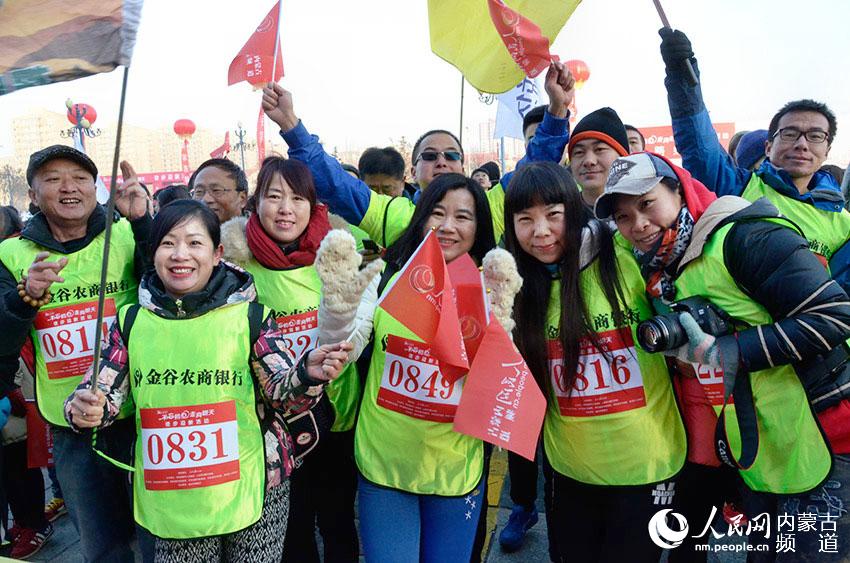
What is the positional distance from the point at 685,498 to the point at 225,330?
2.16m

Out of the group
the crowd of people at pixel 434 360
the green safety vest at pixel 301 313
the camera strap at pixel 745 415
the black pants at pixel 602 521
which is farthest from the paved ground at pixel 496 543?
the camera strap at pixel 745 415

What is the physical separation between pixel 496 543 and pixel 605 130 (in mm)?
2588

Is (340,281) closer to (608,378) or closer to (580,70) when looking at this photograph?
(608,378)

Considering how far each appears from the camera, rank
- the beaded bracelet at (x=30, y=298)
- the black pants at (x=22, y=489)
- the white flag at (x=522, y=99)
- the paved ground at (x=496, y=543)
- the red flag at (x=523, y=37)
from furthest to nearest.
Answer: the white flag at (x=522, y=99), the black pants at (x=22, y=489), the paved ground at (x=496, y=543), the red flag at (x=523, y=37), the beaded bracelet at (x=30, y=298)

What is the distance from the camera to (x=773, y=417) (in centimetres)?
190

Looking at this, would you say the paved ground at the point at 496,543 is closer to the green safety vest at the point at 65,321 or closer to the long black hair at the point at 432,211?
the green safety vest at the point at 65,321

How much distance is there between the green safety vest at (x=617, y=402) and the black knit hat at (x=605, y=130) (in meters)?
1.18

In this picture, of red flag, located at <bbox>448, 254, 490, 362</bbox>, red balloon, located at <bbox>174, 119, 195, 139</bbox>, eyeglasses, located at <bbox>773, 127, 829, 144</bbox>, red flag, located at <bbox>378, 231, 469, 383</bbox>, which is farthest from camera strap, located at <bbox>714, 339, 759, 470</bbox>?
red balloon, located at <bbox>174, 119, 195, 139</bbox>

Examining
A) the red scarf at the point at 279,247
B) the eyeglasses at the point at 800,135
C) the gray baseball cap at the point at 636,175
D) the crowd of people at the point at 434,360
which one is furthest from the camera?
the eyeglasses at the point at 800,135

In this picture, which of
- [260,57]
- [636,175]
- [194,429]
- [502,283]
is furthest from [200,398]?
[260,57]

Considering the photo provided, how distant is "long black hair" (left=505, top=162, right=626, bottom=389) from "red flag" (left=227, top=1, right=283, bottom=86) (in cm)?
201

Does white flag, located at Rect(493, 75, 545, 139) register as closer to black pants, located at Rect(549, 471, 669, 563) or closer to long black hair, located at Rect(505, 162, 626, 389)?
long black hair, located at Rect(505, 162, 626, 389)

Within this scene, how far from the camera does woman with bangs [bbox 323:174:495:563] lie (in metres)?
2.13

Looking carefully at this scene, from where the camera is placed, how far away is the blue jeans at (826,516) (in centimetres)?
185
